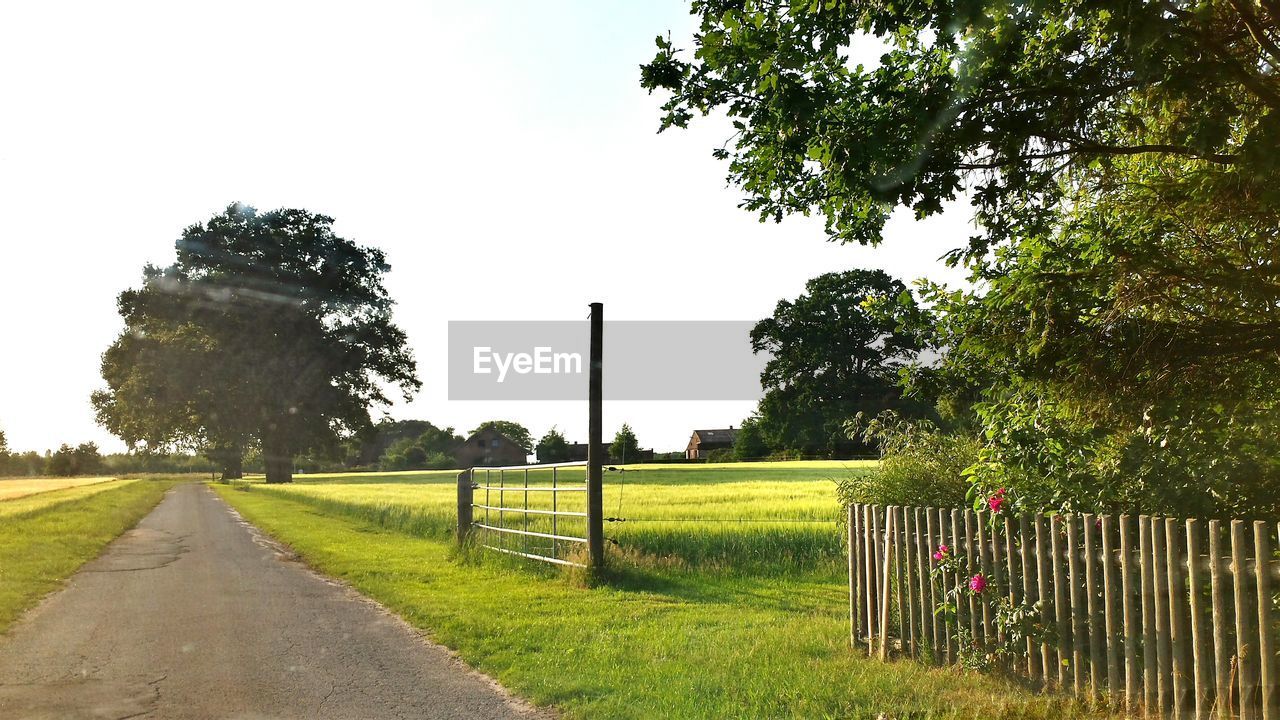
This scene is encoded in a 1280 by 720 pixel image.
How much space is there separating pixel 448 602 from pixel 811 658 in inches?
207

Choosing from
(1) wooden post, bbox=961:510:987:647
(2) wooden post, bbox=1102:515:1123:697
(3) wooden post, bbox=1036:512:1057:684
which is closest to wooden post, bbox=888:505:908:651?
(1) wooden post, bbox=961:510:987:647

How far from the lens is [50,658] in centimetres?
816

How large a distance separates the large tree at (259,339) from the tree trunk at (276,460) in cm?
18

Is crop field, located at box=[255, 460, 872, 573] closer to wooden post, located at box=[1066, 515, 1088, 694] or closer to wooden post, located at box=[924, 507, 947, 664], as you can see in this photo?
wooden post, located at box=[924, 507, 947, 664]

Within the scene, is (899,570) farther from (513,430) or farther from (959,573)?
(513,430)

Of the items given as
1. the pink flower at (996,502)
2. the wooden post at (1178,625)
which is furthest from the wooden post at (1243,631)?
the pink flower at (996,502)

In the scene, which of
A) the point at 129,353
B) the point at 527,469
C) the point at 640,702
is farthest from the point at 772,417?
the point at 640,702

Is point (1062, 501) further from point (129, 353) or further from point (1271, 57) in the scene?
point (129, 353)

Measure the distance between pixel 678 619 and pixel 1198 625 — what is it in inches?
225

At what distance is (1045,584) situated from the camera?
6320 mm

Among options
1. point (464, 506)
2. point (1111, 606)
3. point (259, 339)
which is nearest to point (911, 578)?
point (1111, 606)

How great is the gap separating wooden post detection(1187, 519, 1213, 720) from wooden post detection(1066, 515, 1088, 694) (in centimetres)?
74

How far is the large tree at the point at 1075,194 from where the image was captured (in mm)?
6023

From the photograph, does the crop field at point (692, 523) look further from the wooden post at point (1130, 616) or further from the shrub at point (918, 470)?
the wooden post at point (1130, 616)
